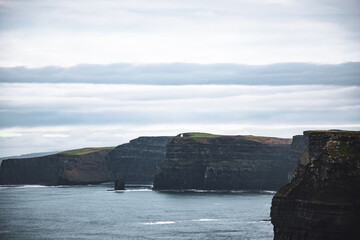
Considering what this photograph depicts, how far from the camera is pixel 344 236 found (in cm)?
10681

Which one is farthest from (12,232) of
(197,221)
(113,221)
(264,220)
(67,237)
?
(264,220)

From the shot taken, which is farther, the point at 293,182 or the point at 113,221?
the point at 113,221

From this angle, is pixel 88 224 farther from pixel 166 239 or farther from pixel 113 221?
pixel 166 239

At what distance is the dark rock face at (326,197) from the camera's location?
10804 centimetres

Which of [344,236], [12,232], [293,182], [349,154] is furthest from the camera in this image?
[12,232]

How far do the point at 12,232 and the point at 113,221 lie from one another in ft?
97.7

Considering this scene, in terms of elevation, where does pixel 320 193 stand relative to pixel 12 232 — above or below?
above

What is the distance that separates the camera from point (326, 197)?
11012 centimetres

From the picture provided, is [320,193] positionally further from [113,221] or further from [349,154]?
[113,221]

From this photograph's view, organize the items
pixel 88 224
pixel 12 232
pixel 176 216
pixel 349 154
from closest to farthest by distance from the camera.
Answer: pixel 349 154
pixel 12 232
pixel 88 224
pixel 176 216

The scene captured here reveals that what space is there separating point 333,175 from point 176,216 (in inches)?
3393

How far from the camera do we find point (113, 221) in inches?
7224

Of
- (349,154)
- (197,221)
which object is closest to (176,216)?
(197,221)

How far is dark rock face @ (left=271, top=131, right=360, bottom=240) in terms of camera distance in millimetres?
108038
